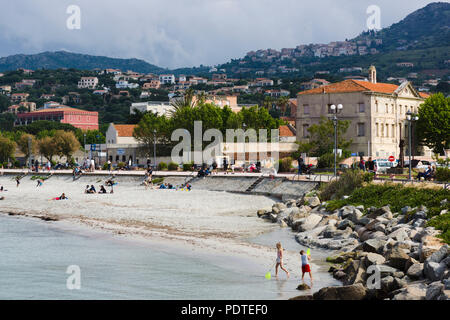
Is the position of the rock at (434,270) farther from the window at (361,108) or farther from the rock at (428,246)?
the window at (361,108)

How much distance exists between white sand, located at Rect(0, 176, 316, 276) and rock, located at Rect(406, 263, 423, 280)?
4156mm

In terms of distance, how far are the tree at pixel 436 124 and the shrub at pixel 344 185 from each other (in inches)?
1623

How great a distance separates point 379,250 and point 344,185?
1504cm

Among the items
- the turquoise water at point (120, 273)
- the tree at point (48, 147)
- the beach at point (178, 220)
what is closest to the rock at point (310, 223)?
the beach at point (178, 220)

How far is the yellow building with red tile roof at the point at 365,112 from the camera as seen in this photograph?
6881 centimetres

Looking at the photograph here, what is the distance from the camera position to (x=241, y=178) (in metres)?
48.0

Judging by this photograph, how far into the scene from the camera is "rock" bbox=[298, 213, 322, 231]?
27.3 meters

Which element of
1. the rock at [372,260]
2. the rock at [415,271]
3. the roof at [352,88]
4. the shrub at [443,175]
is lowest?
the rock at [415,271]

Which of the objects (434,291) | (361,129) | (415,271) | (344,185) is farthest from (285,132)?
(434,291)

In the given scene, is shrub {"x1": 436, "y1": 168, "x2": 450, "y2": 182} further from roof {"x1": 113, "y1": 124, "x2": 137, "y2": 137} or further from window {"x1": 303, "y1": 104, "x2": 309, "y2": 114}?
roof {"x1": 113, "y1": 124, "x2": 137, "y2": 137}

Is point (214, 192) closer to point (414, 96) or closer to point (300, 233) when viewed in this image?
point (300, 233)

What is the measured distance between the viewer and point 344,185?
112 ft

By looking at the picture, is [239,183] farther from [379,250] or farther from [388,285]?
[388,285]

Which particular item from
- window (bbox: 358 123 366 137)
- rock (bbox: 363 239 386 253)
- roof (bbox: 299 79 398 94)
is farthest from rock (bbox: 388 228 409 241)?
roof (bbox: 299 79 398 94)
